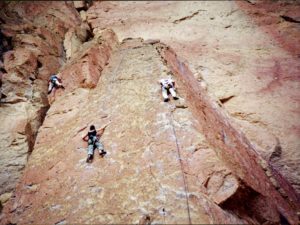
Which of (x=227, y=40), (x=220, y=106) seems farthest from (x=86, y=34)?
(x=220, y=106)

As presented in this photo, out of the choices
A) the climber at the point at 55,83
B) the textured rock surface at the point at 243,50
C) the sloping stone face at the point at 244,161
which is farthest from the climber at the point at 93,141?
the textured rock surface at the point at 243,50

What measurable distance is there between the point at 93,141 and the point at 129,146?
111 cm

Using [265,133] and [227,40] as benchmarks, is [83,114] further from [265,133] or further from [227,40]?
[227,40]

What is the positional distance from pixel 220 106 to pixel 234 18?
8212 millimetres

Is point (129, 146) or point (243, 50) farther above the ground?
point (129, 146)

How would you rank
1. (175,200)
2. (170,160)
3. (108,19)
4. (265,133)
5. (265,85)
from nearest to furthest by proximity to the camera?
(175,200) < (170,160) < (265,133) < (265,85) < (108,19)

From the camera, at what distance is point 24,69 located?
1242cm

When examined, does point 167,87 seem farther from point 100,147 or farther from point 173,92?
point 100,147

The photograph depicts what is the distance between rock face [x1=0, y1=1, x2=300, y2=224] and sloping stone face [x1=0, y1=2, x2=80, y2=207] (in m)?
0.05

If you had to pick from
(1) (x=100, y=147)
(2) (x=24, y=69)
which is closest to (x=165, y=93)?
(1) (x=100, y=147)

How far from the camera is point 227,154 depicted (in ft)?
25.3

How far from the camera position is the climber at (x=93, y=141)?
25.7ft

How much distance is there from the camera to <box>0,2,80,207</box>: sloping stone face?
32.4 feet

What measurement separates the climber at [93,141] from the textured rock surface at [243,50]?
233 inches
